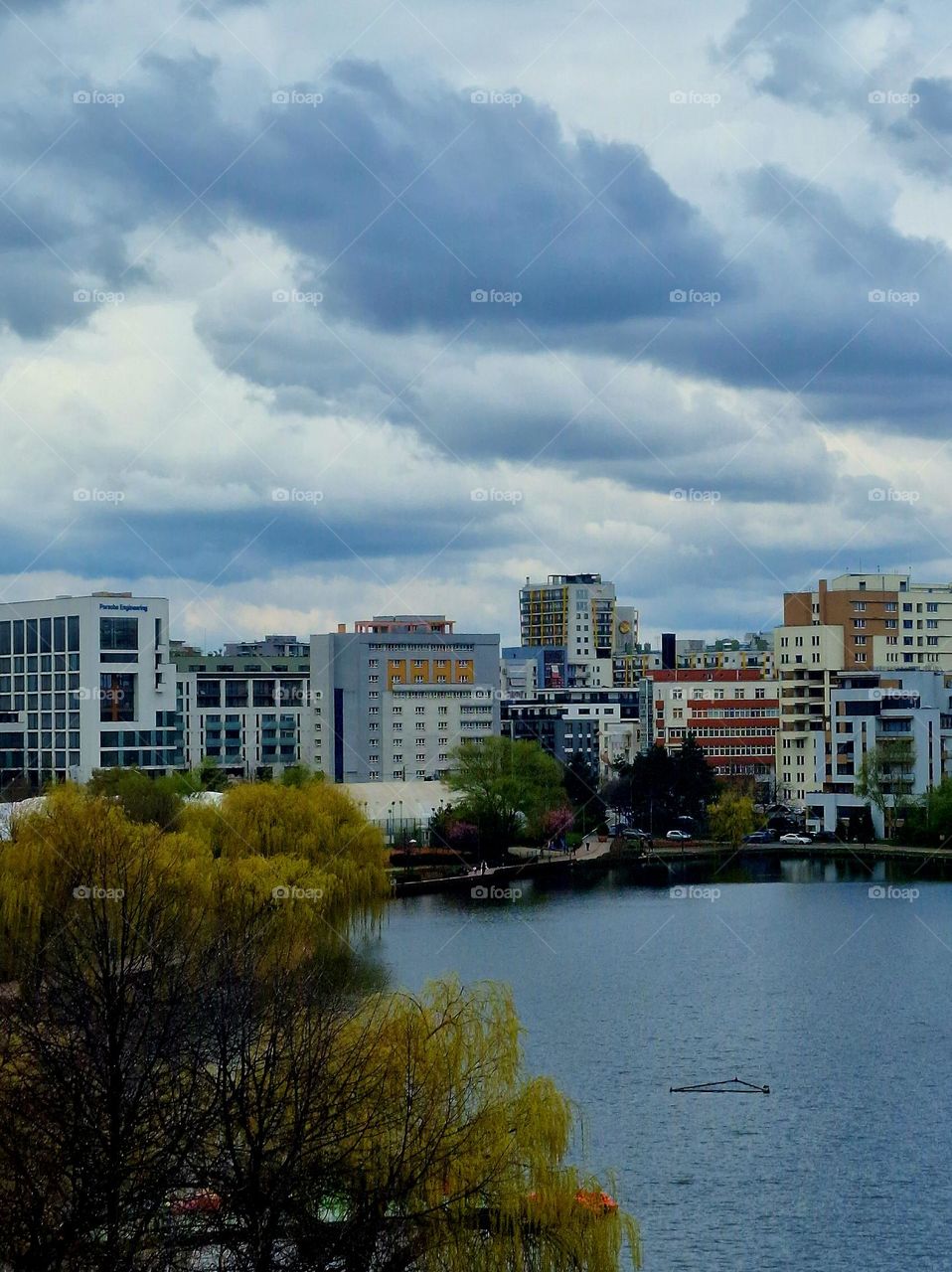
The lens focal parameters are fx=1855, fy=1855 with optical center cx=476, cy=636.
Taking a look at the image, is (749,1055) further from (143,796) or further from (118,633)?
(118,633)

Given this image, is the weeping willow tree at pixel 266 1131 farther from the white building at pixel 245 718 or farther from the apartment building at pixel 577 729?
the apartment building at pixel 577 729

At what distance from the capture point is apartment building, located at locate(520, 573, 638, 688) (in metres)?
98.9

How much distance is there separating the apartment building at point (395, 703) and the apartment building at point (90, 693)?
6302 millimetres

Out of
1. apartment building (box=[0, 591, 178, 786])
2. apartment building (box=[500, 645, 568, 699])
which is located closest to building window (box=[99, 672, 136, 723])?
apartment building (box=[0, 591, 178, 786])

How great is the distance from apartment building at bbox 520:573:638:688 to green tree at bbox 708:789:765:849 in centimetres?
5099

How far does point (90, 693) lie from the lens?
50.2 meters

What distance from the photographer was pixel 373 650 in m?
57.5

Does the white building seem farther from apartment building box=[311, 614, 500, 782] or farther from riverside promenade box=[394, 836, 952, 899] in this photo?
riverside promenade box=[394, 836, 952, 899]

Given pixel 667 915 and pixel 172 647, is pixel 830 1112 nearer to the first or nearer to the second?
pixel 667 915

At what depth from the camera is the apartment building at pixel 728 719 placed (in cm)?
5491

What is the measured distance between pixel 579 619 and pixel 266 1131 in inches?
3590

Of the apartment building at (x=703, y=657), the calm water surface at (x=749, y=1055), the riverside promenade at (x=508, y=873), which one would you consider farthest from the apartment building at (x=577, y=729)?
the calm water surface at (x=749, y=1055)

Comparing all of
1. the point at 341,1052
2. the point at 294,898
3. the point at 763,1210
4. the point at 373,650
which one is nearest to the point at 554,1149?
the point at 341,1052

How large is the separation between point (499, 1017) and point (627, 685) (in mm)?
76212
